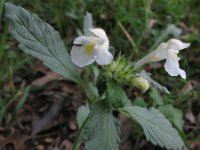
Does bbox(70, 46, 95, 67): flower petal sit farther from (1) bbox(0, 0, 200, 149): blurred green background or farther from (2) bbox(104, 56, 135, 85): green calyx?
(1) bbox(0, 0, 200, 149): blurred green background

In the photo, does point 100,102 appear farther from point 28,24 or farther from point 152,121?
point 28,24

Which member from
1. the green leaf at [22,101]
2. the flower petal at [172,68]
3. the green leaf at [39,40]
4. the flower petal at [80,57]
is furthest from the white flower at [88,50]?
the green leaf at [22,101]

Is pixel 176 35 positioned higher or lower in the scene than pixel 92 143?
higher

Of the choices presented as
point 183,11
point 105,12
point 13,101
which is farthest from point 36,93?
point 183,11

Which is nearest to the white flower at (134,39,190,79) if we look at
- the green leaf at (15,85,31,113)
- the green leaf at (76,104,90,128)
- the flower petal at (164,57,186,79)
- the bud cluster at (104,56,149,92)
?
the flower petal at (164,57,186,79)

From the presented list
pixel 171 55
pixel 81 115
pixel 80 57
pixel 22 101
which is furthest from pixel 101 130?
pixel 22 101

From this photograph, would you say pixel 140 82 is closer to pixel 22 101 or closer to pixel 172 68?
pixel 172 68
